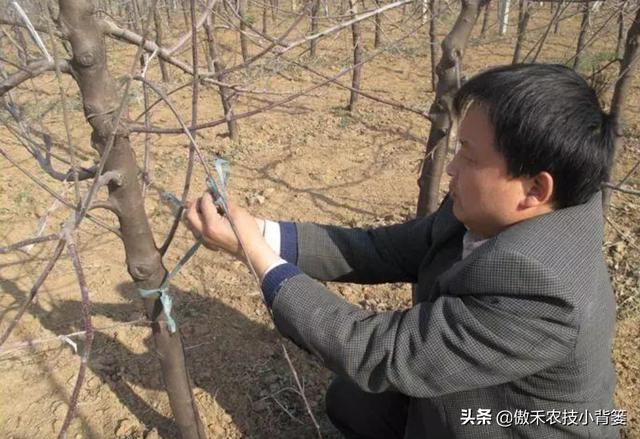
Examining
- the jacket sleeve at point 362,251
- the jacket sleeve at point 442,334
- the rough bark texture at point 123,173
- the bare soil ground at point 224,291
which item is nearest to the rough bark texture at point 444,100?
the jacket sleeve at point 362,251

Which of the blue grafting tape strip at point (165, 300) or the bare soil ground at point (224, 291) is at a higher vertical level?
the blue grafting tape strip at point (165, 300)

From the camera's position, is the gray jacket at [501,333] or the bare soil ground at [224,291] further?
the bare soil ground at [224,291]

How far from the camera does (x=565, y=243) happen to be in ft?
3.34

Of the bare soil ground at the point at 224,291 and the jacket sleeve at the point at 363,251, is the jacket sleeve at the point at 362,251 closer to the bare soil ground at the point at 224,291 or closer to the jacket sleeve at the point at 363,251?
the jacket sleeve at the point at 363,251

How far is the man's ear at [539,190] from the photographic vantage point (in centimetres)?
101

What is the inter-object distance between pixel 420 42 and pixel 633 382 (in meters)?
6.84

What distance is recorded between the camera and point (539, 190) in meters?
1.03

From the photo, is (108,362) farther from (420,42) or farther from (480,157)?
(420,42)

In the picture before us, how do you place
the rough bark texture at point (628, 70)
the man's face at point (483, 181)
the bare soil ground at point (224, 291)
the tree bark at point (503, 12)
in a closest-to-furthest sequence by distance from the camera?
the man's face at point (483, 181) → the bare soil ground at point (224, 291) → the rough bark texture at point (628, 70) → the tree bark at point (503, 12)

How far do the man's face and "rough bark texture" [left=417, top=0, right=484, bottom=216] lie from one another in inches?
21.8

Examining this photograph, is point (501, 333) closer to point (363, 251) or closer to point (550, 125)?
point (550, 125)

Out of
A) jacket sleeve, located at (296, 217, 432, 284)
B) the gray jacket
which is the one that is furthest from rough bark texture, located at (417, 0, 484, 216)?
the gray jacket

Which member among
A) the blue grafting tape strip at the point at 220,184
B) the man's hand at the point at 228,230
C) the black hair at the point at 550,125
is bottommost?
the man's hand at the point at 228,230

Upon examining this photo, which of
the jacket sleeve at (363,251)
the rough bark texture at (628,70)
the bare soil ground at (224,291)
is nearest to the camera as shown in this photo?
the jacket sleeve at (363,251)
